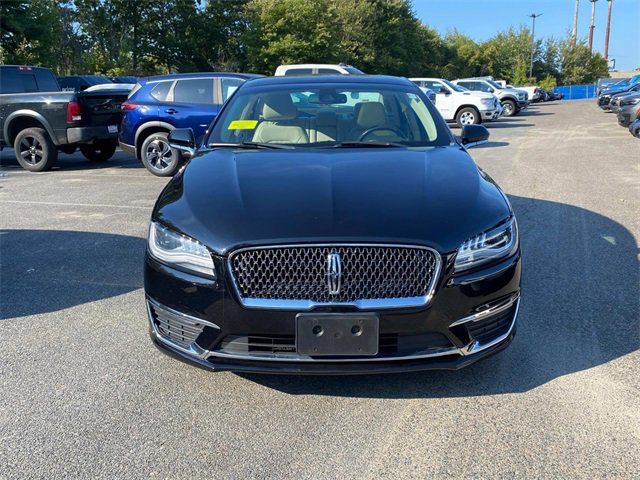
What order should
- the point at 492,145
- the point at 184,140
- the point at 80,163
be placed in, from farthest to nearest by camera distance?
the point at 492,145 → the point at 80,163 → the point at 184,140

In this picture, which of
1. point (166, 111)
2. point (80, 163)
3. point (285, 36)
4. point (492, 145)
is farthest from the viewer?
point (285, 36)

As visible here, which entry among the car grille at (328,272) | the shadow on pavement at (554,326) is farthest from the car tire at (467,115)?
the car grille at (328,272)

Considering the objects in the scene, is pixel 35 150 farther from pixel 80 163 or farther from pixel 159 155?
pixel 159 155

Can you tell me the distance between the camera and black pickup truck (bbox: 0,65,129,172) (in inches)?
436

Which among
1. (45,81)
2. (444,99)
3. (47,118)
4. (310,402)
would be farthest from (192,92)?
(444,99)

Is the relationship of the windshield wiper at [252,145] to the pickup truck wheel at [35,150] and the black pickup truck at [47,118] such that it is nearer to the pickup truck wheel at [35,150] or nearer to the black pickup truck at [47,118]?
the black pickup truck at [47,118]

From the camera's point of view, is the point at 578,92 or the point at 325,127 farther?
the point at 578,92

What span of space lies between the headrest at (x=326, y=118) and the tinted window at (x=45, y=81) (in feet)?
32.4

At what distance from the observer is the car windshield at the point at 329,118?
419cm

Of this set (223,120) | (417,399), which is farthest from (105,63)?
(417,399)

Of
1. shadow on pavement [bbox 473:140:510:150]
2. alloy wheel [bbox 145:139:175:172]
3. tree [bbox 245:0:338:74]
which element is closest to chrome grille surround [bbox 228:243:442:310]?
alloy wheel [bbox 145:139:175:172]

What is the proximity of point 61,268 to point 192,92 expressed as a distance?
6.13m

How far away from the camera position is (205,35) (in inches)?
1624

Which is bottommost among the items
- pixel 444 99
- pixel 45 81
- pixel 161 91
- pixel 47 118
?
pixel 444 99
